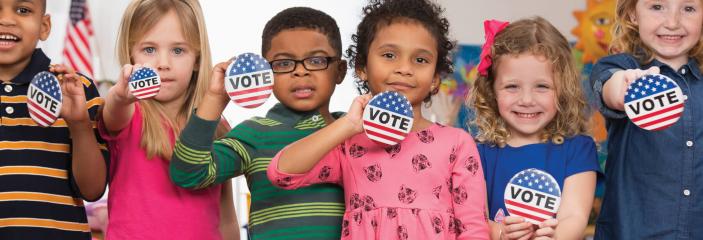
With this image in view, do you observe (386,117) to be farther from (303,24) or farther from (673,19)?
(673,19)

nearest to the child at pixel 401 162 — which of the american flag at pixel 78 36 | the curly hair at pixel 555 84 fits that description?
the curly hair at pixel 555 84

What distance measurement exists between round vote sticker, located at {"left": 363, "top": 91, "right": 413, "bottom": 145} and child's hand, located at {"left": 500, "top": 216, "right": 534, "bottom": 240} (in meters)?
0.27

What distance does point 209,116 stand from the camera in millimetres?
1919

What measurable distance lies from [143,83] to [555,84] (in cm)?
92

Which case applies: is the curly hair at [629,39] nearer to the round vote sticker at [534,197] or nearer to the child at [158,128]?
the round vote sticker at [534,197]

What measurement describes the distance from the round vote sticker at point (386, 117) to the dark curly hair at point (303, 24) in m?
0.38

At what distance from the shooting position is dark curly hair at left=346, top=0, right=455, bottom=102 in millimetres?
2092

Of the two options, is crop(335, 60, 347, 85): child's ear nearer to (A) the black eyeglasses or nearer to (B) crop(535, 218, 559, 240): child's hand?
(A) the black eyeglasses

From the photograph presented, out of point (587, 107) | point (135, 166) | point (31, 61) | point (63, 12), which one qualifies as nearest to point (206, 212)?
point (135, 166)

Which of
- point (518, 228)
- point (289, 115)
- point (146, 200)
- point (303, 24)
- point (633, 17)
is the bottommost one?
point (146, 200)

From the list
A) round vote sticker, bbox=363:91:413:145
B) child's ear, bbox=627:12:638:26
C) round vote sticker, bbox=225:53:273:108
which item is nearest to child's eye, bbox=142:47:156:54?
round vote sticker, bbox=225:53:273:108

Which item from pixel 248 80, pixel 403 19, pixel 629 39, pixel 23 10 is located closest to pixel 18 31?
pixel 23 10

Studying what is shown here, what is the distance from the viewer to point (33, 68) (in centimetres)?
213

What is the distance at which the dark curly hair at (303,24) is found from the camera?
7.16ft
